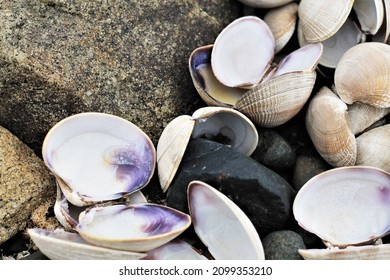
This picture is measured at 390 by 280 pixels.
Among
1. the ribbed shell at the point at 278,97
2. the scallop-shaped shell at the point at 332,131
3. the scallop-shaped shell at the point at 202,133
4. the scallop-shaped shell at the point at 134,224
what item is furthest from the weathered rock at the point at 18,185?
the scallop-shaped shell at the point at 332,131

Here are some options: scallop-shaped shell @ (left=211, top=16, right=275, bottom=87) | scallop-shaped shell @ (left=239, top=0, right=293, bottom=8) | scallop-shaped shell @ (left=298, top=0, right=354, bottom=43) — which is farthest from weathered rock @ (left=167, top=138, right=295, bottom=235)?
scallop-shaped shell @ (left=239, top=0, right=293, bottom=8)

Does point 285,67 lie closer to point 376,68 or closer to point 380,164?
point 376,68

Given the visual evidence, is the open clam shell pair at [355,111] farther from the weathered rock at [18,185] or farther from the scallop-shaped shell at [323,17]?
the weathered rock at [18,185]

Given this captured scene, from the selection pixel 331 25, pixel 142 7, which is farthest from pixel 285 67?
pixel 142 7

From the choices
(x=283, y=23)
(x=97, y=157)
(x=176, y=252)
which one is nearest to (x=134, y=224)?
(x=176, y=252)

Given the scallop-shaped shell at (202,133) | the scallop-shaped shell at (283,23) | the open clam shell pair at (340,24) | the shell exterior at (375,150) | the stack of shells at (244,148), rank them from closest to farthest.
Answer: the stack of shells at (244,148) < the scallop-shaped shell at (202,133) < the shell exterior at (375,150) < the open clam shell pair at (340,24) < the scallop-shaped shell at (283,23)

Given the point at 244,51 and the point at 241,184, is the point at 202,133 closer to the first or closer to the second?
the point at 241,184

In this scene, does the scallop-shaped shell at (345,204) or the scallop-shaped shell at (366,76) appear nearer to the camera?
the scallop-shaped shell at (345,204)
